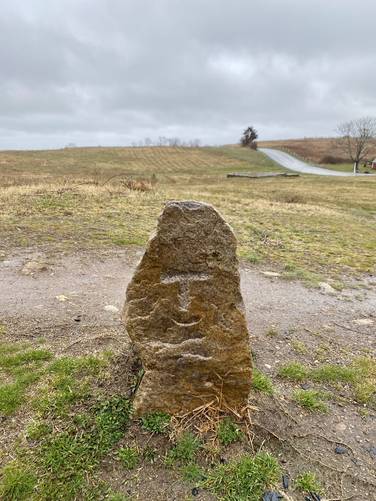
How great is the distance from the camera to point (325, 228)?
1365cm

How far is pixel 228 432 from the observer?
3465mm

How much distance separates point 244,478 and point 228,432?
1.42ft

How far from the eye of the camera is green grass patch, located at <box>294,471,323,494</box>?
310cm

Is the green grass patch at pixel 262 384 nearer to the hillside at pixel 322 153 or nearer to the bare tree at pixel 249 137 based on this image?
the hillside at pixel 322 153

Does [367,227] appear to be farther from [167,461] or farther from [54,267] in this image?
[167,461]

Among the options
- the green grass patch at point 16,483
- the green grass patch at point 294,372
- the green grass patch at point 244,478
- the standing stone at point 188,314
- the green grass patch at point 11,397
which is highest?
the standing stone at point 188,314

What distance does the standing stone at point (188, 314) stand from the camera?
331 centimetres

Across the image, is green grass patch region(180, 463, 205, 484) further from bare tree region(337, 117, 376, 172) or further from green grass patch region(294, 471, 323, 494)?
bare tree region(337, 117, 376, 172)

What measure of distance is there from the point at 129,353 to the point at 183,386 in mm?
1098

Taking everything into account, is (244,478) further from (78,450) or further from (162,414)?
(78,450)

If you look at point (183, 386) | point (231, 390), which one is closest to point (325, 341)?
point (231, 390)

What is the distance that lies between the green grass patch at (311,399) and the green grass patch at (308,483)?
906 mm

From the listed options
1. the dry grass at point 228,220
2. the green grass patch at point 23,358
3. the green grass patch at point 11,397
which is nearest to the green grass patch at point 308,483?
the green grass patch at point 11,397

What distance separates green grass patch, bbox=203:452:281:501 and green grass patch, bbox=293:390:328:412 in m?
0.98
